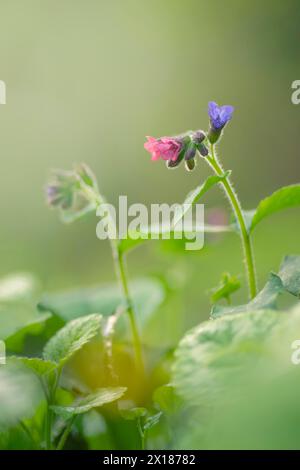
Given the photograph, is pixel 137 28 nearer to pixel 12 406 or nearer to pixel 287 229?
pixel 287 229

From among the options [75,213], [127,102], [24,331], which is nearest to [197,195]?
[24,331]

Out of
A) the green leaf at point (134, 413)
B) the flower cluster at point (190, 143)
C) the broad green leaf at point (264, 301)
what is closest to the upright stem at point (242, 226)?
the flower cluster at point (190, 143)

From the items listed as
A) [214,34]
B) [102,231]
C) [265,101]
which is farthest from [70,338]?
[214,34]

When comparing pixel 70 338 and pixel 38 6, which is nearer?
pixel 70 338

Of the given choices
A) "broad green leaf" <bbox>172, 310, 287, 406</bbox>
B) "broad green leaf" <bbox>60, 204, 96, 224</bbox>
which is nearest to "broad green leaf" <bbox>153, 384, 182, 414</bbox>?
"broad green leaf" <bbox>172, 310, 287, 406</bbox>

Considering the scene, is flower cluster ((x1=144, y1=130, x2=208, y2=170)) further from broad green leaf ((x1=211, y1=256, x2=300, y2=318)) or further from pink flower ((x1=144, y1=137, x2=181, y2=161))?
broad green leaf ((x1=211, y1=256, x2=300, y2=318))

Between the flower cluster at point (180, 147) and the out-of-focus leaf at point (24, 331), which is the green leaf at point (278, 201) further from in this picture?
the out-of-focus leaf at point (24, 331)
